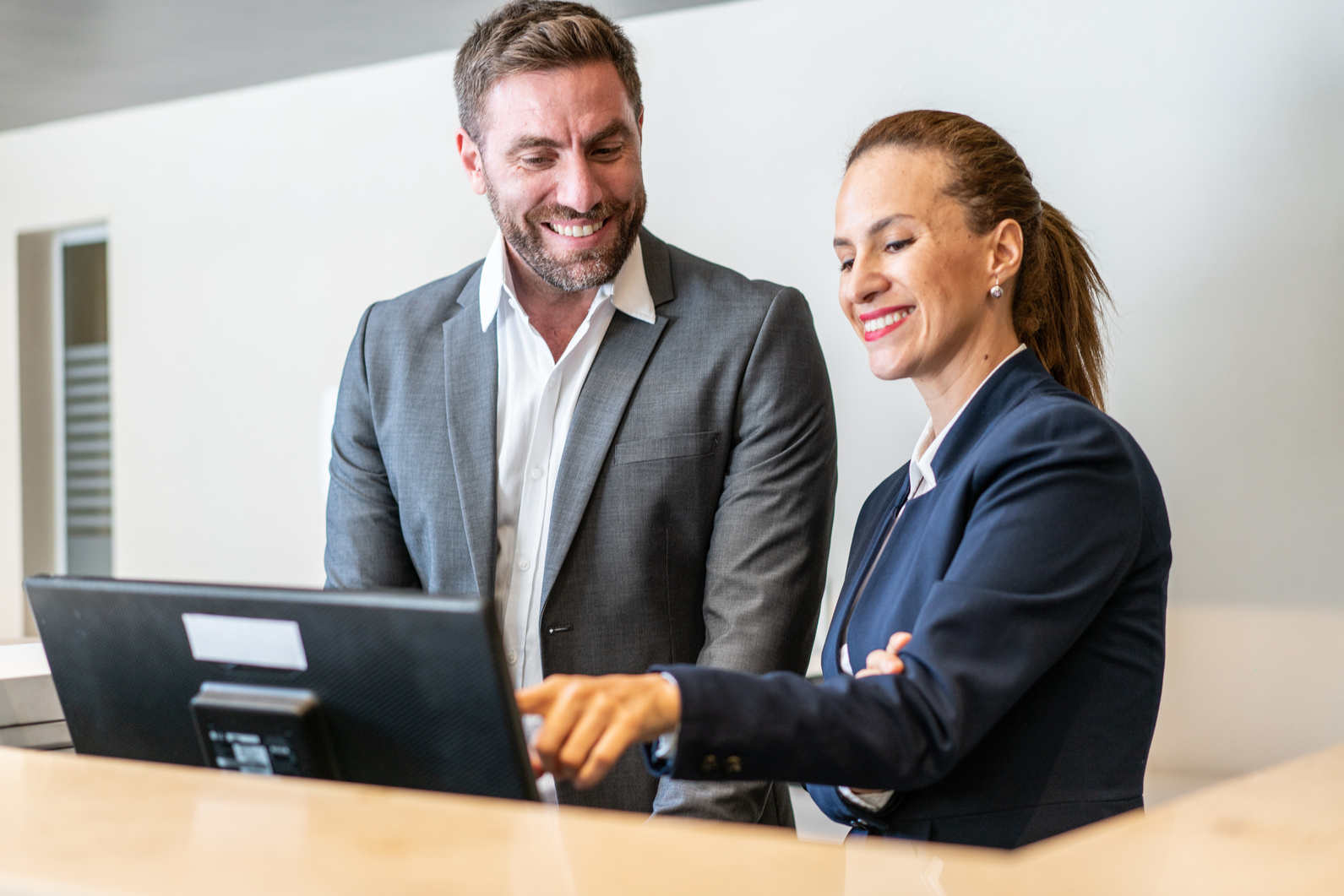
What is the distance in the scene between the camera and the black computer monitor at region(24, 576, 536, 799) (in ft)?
2.63

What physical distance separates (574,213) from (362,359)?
433 mm

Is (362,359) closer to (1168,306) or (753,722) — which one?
(753,722)

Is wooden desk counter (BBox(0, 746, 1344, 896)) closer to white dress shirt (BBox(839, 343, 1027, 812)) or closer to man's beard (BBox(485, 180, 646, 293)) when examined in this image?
white dress shirt (BBox(839, 343, 1027, 812))

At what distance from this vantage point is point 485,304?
1855 millimetres

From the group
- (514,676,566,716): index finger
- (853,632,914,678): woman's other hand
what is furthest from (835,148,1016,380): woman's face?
(514,676,566,716): index finger

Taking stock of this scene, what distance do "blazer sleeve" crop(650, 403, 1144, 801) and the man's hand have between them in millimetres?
47

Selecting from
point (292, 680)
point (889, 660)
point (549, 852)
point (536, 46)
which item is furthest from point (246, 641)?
point (536, 46)

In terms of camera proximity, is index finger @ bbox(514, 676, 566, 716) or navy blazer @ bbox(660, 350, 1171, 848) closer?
index finger @ bbox(514, 676, 566, 716)

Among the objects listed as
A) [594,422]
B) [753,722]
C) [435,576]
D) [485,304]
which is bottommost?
[435,576]

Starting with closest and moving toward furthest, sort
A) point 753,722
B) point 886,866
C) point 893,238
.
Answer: point 886,866 < point 753,722 < point 893,238

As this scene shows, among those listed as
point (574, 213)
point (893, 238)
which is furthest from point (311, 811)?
point (574, 213)

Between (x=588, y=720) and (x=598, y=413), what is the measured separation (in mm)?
907

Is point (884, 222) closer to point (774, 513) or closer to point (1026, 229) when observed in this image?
point (1026, 229)

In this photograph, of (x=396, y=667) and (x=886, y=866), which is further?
(x=396, y=667)
